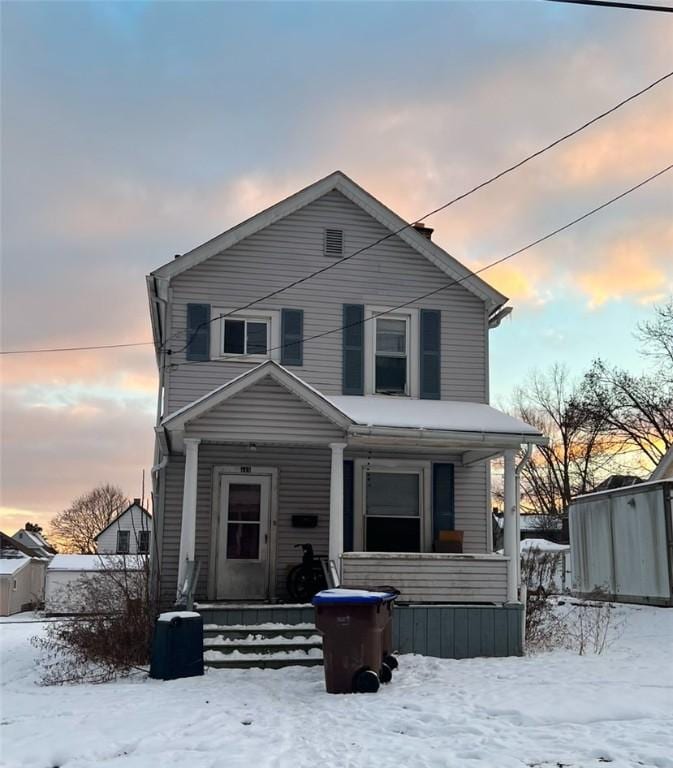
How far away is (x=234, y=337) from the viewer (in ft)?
44.3

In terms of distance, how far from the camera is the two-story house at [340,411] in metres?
11.4

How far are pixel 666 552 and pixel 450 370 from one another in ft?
18.3

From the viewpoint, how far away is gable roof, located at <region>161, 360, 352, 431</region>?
1088 centimetres

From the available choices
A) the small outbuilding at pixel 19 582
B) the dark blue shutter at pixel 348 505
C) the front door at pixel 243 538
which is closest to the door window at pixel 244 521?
the front door at pixel 243 538

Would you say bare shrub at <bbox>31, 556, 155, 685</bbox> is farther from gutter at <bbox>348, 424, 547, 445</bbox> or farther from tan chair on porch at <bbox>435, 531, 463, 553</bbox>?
tan chair on porch at <bbox>435, 531, 463, 553</bbox>

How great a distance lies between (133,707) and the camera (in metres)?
7.62

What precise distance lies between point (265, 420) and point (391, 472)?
3156 mm

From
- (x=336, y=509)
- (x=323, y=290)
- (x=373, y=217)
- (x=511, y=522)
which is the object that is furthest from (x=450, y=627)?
(x=373, y=217)

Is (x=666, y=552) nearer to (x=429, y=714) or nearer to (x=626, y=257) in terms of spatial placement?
(x=626, y=257)

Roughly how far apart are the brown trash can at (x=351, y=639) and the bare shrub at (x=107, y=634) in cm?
267

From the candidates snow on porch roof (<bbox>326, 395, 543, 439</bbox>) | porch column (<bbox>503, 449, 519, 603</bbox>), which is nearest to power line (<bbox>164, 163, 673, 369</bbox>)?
snow on porch roof (<bbox>326, 395, 543, 439</bbox>)

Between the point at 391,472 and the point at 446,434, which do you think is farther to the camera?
the point at 391,472

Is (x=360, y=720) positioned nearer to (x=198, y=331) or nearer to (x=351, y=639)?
(x=351, y=639)

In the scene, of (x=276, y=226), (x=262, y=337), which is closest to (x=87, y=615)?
(x=262, y=337)
